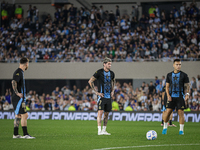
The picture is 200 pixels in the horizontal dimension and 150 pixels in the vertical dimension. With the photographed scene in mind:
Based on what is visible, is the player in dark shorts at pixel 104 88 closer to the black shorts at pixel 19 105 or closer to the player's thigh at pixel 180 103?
the player's thigh at pixel 180 103

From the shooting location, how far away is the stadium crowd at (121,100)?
2156 cm

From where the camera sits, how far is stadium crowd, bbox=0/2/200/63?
26.1 meters

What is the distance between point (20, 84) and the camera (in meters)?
9.12

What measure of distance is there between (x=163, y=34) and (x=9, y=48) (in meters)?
12.6

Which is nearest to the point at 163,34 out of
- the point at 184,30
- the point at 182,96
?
the point at 184,30

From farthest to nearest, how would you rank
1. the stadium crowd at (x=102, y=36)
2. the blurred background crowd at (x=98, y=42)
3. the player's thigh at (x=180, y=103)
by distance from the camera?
the stadium crowd at (x=102, y=36), the blurred background crowd at (x=98, y=42), the player's thigh at (x=180, y=103)

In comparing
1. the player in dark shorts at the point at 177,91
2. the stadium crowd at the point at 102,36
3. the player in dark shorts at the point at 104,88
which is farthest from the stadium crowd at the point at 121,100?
the player in dark shorts at the point at 104,88

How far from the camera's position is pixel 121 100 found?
74.5 feet

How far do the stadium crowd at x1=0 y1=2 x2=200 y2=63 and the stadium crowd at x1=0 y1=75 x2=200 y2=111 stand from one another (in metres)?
2.87

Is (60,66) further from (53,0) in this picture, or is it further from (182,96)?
(182,96)

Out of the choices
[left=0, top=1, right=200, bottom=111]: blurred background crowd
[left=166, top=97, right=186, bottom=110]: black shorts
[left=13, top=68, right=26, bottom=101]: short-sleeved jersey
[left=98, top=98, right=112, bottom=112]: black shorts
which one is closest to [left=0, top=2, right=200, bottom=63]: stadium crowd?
[left=0, top=1, right=200, bottom=111]: blurred background crowd

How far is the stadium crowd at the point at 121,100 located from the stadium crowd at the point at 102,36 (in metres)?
2.87

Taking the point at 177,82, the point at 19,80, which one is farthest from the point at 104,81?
the point at 19,80

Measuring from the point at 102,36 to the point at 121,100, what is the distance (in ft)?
23.8
